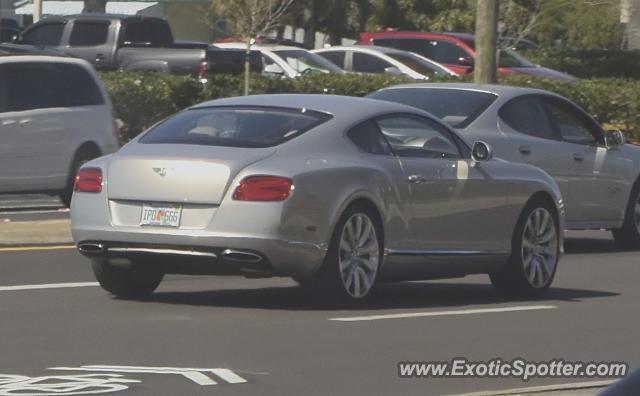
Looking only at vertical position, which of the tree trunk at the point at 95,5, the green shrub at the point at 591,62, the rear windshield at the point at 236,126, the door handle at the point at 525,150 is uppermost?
the rear windshield at the point at 236,126

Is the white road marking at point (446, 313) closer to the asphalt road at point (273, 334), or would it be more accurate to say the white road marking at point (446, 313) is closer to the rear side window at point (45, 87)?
the asphalt road at point (273, 334)

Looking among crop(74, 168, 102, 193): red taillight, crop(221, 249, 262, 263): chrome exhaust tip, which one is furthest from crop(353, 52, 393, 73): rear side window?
crop(221, 249, 262, 263): chrome exhaust tip

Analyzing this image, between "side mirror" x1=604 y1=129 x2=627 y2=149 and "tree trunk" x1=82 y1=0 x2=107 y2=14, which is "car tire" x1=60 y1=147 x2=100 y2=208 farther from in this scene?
"tree trunk" x1=82 y1=0 x2=107 y2=14

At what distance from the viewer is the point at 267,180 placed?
10289mm

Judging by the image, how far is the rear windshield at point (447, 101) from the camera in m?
15.3

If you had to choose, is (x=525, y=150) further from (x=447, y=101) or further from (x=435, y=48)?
(x=435, y=48)

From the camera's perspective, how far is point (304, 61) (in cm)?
3281

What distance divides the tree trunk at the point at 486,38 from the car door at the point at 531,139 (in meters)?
6.17

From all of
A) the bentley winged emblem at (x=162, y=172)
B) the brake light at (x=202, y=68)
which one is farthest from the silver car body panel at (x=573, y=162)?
the brake light at (x=202, y=68)

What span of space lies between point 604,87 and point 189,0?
28.6m

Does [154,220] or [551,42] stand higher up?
[154,220]

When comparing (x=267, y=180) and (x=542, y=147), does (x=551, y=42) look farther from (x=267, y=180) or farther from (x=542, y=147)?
(x=267, y=180)

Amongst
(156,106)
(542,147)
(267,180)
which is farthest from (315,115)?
(156,106)

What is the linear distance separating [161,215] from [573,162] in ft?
21.4
